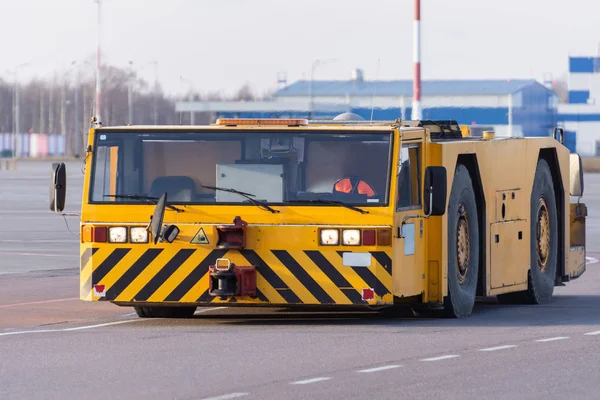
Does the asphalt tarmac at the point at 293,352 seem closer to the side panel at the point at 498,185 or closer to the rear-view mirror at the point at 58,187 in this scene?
the side panel at the point at 498,185

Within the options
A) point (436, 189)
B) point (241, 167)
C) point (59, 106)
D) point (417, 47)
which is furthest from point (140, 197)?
point (59, 106)

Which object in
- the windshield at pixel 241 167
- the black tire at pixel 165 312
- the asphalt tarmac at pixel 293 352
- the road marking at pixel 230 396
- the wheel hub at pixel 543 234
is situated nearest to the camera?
the road marking at pixel 230 396

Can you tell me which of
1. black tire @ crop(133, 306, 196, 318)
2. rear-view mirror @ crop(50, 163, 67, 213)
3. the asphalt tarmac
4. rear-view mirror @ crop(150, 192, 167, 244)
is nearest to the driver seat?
the asphalt tarmac

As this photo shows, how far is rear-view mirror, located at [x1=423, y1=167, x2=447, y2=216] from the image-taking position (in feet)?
46.5

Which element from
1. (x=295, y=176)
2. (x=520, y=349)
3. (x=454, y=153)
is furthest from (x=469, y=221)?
(x=520, y=349)

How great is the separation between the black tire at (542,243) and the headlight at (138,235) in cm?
509

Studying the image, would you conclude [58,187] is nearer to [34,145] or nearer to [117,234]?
[117,234]

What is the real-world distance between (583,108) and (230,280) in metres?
133

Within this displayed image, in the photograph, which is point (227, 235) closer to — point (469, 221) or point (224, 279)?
point (224, 279)

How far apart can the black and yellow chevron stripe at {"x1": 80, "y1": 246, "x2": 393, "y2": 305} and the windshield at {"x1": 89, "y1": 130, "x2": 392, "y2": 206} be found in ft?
1.54

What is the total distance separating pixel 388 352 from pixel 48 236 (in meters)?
18.6

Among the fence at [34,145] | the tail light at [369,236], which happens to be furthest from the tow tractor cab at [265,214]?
the fence at [34,145]

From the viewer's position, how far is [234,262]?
13961mm

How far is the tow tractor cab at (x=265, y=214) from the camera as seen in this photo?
13883mm
